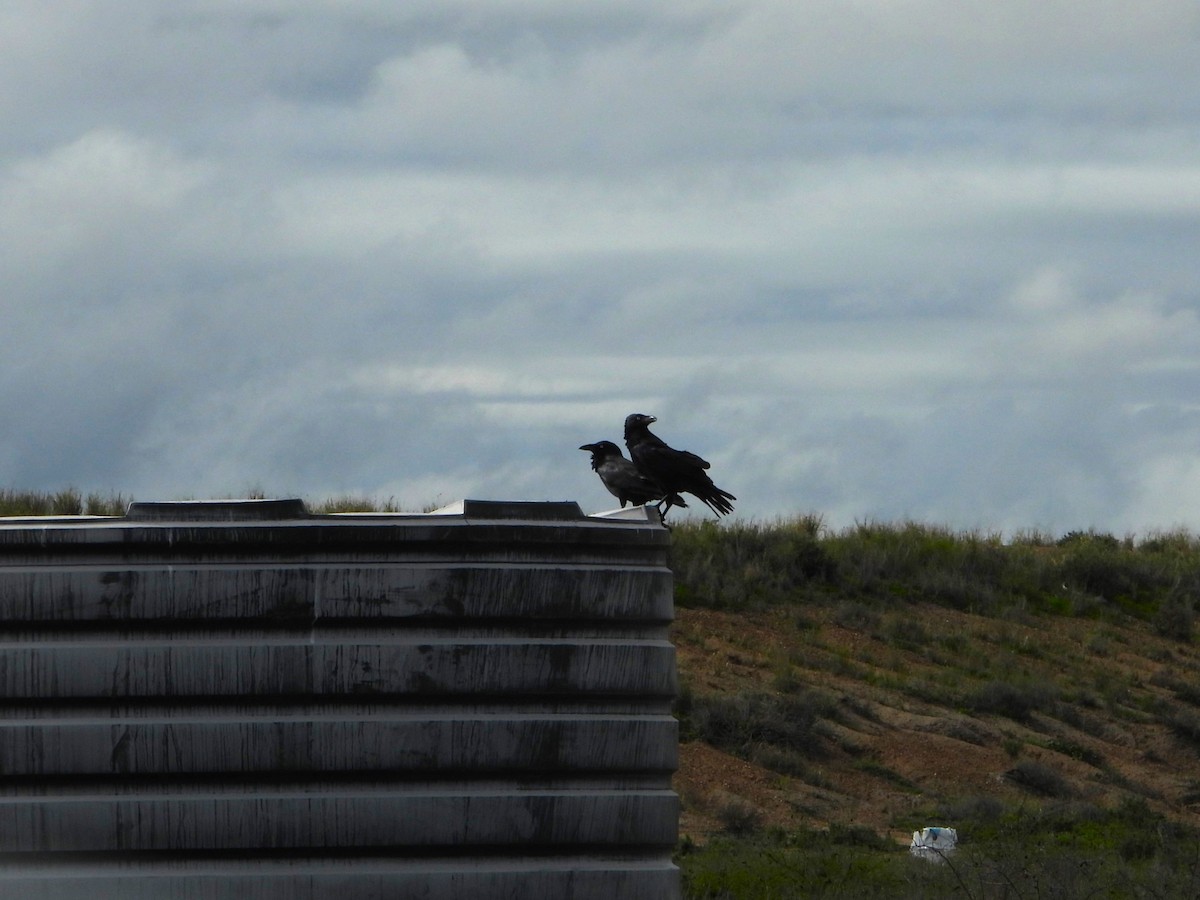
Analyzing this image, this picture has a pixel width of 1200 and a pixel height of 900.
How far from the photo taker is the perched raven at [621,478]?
8109 millimetres

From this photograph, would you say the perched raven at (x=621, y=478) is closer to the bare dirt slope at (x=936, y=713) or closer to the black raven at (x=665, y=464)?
the black raven at (x=665, y=464)

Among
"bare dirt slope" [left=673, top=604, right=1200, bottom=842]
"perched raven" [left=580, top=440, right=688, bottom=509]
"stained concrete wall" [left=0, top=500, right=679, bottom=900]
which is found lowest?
"bare dirt slope" [left=673, top=604, right=1200, bottom=842]

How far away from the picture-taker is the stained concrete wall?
11.4 ft

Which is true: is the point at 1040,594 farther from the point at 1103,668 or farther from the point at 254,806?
the point at 254,806

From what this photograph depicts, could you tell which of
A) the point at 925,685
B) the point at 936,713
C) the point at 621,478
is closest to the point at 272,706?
the point at 621,478

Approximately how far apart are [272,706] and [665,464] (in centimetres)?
507

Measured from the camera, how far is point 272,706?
348cm

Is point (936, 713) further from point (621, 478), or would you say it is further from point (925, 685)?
point (621, 478)

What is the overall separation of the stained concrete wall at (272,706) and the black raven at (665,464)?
15.1 feet

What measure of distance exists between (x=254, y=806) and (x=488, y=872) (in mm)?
505

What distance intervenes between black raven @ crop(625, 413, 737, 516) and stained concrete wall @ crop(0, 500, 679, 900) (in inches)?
181

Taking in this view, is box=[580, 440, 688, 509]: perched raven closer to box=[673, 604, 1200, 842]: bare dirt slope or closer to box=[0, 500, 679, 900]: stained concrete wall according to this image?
box=[0, 500, 679, 900]: stained concrete wall

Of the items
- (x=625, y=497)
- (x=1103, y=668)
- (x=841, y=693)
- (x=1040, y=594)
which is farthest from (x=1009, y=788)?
(x=625, y=497)

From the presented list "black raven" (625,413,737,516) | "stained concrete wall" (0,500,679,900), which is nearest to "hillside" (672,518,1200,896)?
"black raven" (625,413,737,516)
